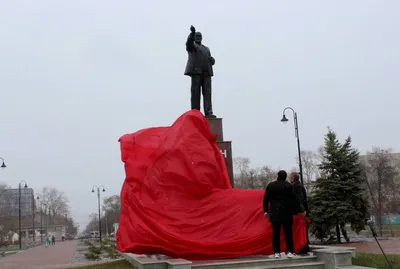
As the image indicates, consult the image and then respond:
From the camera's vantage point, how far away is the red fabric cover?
9062 millimetres

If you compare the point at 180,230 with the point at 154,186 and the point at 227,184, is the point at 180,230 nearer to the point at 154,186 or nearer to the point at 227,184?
the point at 154,186

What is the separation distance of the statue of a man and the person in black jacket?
4792 mm

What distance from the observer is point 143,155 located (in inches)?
443

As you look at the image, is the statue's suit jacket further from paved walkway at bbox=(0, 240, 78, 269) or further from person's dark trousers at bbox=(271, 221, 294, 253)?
paved walkway at bbox=(0, 240, 78, 269)

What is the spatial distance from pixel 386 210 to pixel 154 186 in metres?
52.4

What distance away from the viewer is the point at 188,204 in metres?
9.89

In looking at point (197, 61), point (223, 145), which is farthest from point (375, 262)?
point (197, 61)

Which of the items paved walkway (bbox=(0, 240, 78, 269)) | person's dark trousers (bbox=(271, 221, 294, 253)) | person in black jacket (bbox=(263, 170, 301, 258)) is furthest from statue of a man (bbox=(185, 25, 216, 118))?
paved walkway (bbox=(0, 240, 78, 269))

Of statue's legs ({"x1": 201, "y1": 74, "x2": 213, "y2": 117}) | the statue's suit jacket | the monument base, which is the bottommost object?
the monument base

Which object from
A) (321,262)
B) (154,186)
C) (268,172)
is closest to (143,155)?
(154,186)

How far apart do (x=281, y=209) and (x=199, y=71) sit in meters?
5.88

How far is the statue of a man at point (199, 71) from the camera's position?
13125 mm

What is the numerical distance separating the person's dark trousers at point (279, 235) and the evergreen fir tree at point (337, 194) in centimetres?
1721

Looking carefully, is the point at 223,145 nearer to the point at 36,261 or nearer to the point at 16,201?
the point at 36,261
